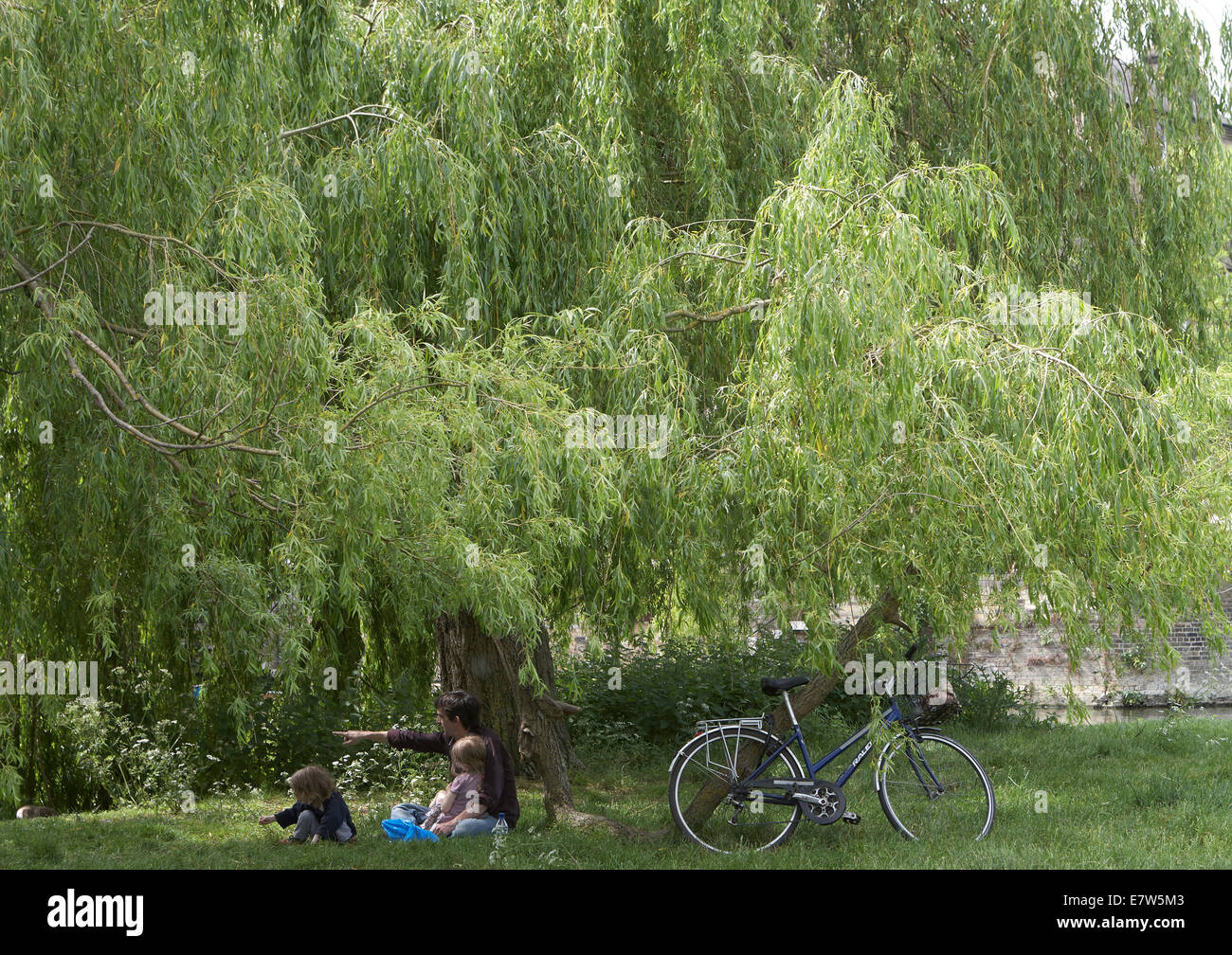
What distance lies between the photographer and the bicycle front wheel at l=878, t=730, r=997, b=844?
267 inches

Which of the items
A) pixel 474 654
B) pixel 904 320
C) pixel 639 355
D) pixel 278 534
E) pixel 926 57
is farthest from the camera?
pixel 474 654

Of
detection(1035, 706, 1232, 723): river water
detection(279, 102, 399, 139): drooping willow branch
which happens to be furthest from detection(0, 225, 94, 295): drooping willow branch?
detection(1035, 706, 1232, 723): river water

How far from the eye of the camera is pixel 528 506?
19.2 feet

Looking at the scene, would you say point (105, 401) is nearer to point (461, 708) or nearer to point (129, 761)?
point (461, 708)

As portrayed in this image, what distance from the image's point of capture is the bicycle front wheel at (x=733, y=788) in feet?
21.8

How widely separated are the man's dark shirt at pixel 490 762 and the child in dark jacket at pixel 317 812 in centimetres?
50

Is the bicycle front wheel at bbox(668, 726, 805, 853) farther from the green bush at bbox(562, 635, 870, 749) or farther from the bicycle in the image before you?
the green bush at bbox(562, 635, 870, 749)

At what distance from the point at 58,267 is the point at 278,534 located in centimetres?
149

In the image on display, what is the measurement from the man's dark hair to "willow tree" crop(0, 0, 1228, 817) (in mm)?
843

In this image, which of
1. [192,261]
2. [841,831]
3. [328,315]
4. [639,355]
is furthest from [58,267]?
[841,831]

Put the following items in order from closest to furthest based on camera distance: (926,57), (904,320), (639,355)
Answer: (904,320), (639,355), (926,57)

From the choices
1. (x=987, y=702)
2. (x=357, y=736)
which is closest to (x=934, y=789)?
(x=357, y=736)

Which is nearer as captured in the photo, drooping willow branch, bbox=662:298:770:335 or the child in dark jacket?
drooping willow branch, bbox=662:298:770:335

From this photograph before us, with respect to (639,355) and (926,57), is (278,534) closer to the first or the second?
(639,355)
